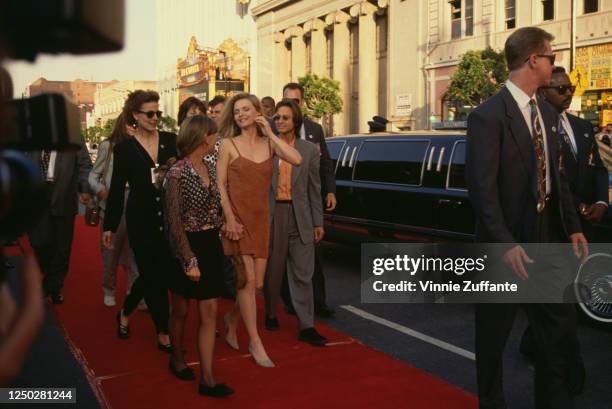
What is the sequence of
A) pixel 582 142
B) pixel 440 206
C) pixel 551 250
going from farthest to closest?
pixel 440 206 < pixel 582 142 < pixel 551 250

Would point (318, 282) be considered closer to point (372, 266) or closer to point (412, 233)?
point (412, 233)

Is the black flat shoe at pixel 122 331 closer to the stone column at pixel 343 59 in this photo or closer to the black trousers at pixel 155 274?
the black trousers at pixel 155 274

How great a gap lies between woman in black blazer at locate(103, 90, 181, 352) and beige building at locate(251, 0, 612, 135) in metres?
26.7

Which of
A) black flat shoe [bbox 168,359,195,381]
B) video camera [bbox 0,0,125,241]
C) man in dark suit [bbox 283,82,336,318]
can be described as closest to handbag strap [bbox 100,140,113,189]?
man in dark suit [bbox 283,82,336,318]

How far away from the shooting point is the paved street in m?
4.98

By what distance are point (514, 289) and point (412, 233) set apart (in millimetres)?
4067

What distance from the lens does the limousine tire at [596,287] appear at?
635 cm

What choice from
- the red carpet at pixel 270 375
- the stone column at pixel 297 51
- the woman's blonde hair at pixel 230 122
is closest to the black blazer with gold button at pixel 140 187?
the woman's blonde hair at pixel 230 122

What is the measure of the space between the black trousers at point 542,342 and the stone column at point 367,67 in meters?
46.6

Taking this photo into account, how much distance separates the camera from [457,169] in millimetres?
7668

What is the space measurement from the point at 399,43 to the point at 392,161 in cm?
3821

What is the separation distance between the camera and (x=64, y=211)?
7.50 m

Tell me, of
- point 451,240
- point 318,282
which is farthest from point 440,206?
point 318,282

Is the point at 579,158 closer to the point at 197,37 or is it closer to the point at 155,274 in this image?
the point at 155,274
